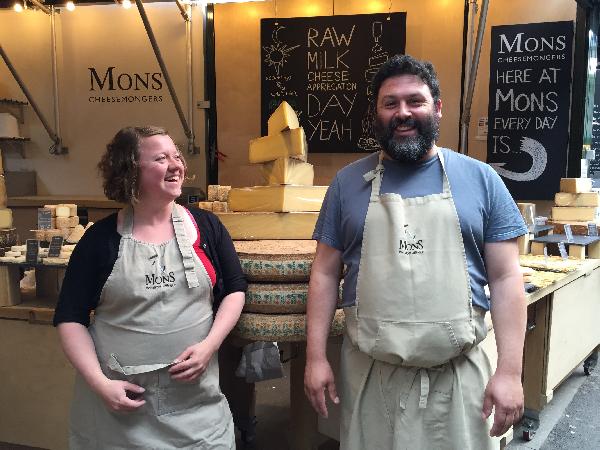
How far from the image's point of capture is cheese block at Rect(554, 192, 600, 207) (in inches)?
147

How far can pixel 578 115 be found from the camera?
441cm

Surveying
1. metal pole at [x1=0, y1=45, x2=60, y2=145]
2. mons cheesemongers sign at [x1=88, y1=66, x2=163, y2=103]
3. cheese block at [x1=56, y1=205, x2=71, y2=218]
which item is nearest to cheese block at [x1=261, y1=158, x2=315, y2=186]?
cheese block at [x1=56, y1=205, x2=71, y2=218]

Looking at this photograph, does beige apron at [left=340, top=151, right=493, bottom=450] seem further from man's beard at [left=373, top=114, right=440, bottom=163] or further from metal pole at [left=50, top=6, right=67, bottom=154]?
metal pole at [left=50, top=6, right=67, bottom=154]

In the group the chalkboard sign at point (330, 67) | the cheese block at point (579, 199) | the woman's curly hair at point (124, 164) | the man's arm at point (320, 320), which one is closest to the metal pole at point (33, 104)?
the chalkboard sign at point (330, 67)

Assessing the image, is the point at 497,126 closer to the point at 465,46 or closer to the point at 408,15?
the point at 465,46

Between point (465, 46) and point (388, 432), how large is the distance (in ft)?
13.6

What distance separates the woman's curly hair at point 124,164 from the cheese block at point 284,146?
1.94ft

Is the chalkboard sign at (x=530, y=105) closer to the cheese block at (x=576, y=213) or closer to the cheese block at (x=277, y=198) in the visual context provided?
the cheese block at (x=576, y=213)

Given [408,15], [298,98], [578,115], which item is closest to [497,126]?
[578,115]

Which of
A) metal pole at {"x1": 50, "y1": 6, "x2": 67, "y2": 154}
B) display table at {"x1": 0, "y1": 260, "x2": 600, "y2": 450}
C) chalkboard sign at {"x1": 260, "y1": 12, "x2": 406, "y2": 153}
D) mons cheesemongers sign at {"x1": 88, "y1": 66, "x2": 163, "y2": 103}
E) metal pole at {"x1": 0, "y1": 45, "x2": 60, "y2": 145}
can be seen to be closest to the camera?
display table at {"x1": 0, "y1": 260, "x2": 600, "y2": 450}

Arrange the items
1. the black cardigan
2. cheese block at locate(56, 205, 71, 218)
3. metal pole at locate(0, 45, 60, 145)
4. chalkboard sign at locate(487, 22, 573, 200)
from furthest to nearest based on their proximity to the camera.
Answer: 1. metal pole at locate(0, 45, 60, 145)
2. chalkboard sign at locate(487, 22, 573, 200)
3. cheese block at locate(56, 205, 71, 218)
4. the black cardigan

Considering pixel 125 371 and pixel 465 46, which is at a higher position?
pixel 465 46

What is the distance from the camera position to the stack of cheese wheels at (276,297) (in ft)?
5.33

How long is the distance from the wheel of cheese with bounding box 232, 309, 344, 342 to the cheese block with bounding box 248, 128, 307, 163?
0.65 metres
